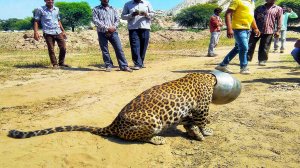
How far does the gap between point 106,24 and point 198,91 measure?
19.9ft

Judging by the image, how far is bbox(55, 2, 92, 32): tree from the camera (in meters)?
67.2

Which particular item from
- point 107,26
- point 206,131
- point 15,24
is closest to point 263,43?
point 107,26

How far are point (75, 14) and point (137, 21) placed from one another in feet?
202

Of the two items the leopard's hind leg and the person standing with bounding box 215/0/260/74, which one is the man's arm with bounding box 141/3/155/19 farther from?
the leopard's hind leg

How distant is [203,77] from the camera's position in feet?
16.9

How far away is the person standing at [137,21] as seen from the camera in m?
10.5

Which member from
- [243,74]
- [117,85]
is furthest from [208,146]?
[243,74]

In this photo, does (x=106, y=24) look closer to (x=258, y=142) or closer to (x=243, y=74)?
(x=243, y=74)

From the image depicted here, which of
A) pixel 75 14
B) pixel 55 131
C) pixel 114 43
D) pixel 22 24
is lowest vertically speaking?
→ pixel 55 131

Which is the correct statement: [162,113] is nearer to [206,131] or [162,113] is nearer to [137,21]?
[206,131]

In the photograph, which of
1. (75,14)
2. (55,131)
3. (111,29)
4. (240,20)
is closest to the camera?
(55,131)

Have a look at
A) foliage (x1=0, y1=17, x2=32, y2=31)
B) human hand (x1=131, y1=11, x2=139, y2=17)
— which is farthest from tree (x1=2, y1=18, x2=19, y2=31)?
human hand (x1=131, y1=11, x2=139, y2=17)

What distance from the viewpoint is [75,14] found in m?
69.4

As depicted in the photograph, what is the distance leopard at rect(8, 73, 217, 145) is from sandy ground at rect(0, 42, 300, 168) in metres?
0.12
